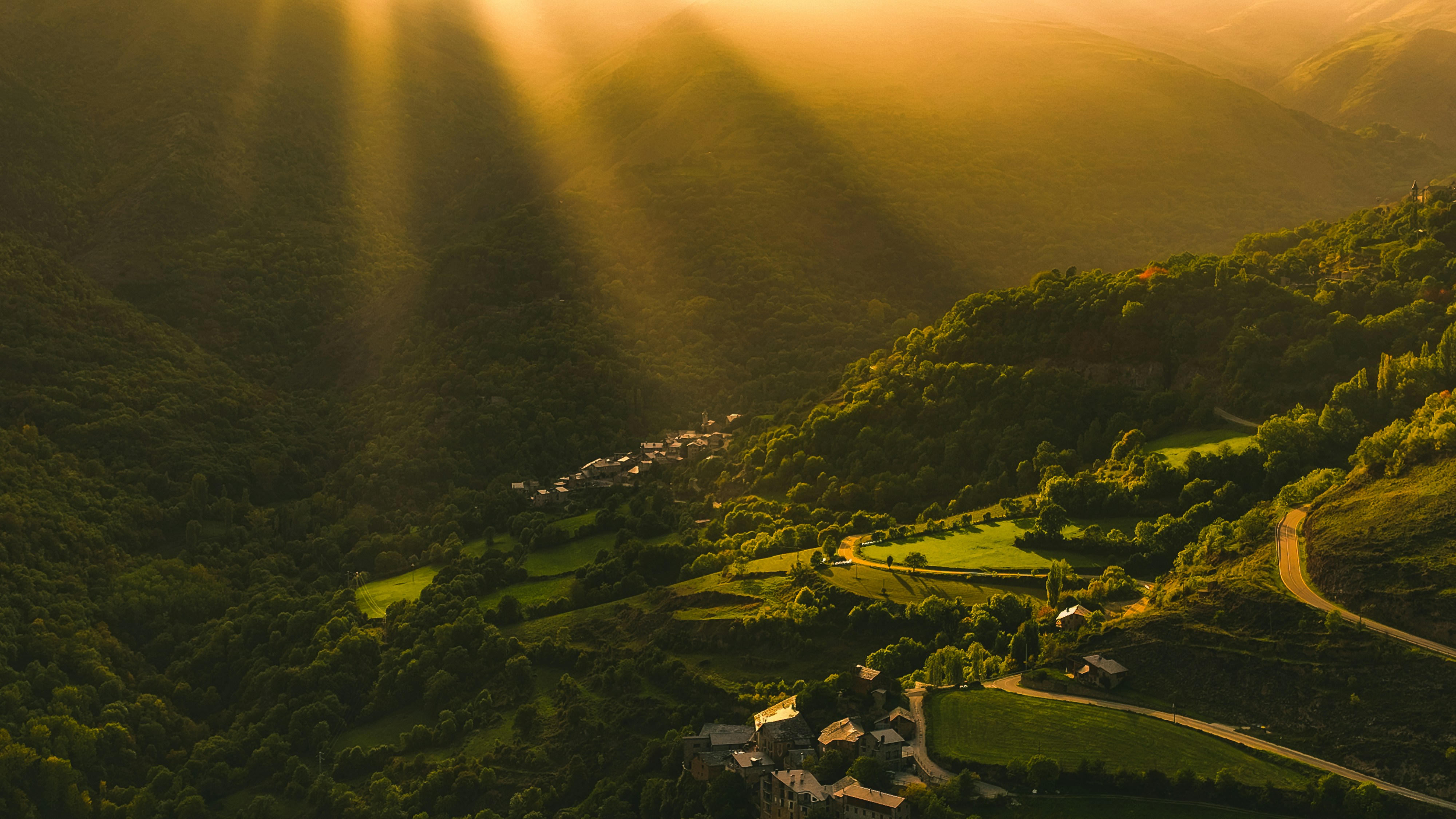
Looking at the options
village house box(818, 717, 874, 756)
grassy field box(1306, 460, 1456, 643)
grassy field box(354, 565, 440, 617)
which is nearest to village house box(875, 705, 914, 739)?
village house box(818, 717, 874, 756)

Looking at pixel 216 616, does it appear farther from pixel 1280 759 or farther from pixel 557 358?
pixel 1280 759

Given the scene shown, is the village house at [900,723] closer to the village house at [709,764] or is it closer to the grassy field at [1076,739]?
the grassy field at [1076,739]

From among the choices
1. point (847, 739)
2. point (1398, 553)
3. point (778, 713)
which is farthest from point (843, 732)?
point (1398, 553)

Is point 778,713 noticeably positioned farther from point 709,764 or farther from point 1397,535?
point 1397,535

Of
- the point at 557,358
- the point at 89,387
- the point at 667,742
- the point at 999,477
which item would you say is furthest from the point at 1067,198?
the point at 667,742

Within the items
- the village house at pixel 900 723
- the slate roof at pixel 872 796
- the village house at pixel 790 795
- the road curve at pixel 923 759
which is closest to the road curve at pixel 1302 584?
the road curve at pixel 923 759

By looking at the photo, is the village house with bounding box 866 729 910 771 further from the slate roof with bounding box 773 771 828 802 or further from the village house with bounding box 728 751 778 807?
the village house with bounding box 728 751 778 807
